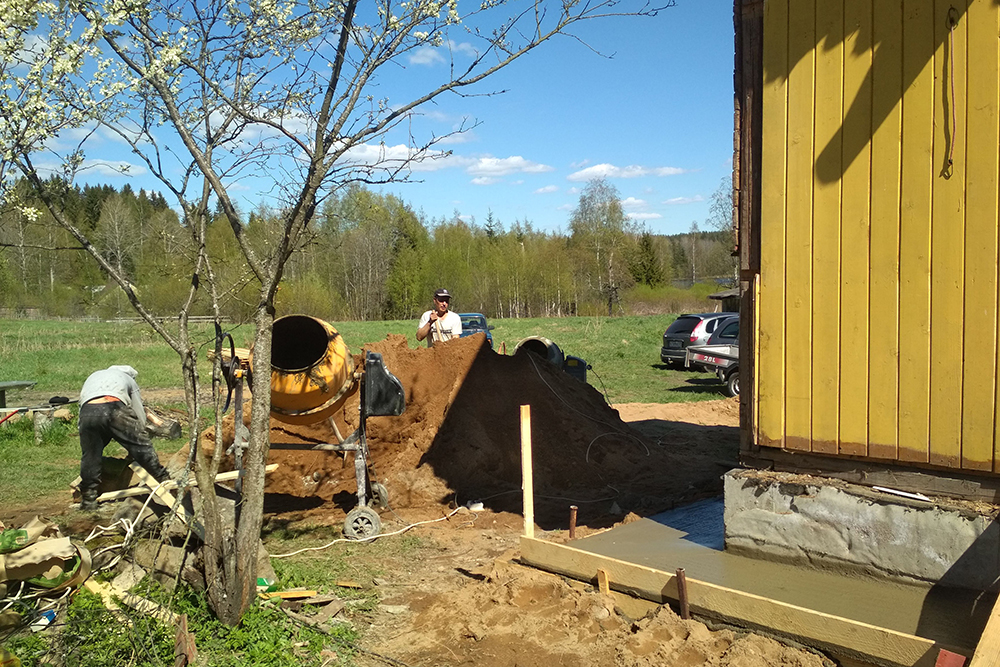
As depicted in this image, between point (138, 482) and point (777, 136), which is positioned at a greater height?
point (777, 136)

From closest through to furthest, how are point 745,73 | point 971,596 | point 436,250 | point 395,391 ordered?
1. point 971,596
2. point 745,73
3. point 395,391
4. point 436,250

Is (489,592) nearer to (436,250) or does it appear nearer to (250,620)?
(250,620)

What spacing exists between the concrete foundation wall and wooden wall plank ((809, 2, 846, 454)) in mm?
350

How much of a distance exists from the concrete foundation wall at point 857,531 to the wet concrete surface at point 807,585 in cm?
9

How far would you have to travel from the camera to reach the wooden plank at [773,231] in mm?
5219

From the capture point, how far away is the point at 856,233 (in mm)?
4879

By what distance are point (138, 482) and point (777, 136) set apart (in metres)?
6.78

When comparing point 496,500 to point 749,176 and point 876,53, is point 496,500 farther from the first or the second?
point 876,53

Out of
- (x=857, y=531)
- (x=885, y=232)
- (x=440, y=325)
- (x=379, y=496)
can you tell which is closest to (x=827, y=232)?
(x=885, y=232)

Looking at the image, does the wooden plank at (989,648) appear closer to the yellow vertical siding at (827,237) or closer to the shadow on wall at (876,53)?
the yellow vertical siding at (827,237)

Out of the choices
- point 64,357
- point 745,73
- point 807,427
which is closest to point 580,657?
point 807,427

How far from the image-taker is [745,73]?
18.1ft

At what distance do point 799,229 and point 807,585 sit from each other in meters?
2.26

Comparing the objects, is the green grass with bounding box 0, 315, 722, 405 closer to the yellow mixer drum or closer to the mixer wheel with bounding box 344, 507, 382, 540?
the yellow mixer drum
